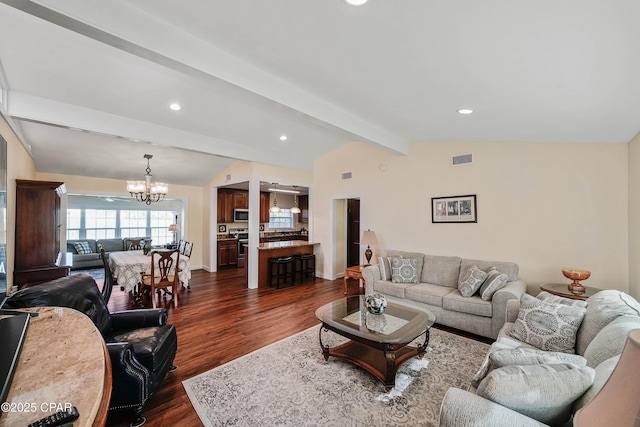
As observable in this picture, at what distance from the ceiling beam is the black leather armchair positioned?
1767 mm

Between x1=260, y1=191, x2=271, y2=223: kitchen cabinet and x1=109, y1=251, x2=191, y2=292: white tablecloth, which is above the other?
x1=260, y1=191, x2=271, y2=223: kitchen cabinet

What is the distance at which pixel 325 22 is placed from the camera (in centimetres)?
168

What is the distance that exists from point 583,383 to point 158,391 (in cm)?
289

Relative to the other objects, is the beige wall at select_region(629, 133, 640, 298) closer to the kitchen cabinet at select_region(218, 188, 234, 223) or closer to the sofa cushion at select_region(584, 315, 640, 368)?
the sofa cushion at select_region(584, 315, 640, 368)

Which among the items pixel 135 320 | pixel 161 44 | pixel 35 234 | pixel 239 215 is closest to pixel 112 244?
pixel 239 215

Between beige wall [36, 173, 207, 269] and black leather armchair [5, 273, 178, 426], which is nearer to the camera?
black leather armchair [5, 273, 178, 426]

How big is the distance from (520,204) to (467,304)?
168 cm

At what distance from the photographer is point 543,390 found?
1.19 meters

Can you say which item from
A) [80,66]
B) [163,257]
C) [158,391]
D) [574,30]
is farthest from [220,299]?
[574,30]

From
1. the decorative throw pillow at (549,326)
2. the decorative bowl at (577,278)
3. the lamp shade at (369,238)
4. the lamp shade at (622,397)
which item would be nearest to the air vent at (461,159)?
the lamp shade at (369,238)

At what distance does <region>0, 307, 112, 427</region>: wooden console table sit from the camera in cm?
78

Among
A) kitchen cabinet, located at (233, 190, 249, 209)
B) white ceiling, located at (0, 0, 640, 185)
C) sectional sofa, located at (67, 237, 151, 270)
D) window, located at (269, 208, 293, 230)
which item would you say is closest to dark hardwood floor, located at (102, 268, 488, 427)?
kitchen cabinet, located at (233, 190, 249, 209)

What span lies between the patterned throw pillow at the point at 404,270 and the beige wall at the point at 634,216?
92.0 inches

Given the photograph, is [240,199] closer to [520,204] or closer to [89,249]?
[89,249]
